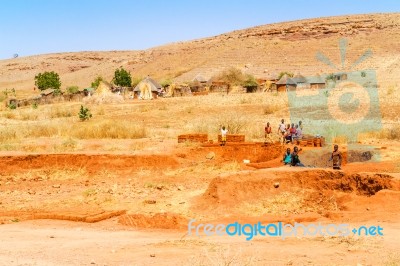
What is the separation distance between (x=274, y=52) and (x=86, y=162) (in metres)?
61.0

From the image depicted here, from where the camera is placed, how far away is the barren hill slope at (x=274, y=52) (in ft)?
211

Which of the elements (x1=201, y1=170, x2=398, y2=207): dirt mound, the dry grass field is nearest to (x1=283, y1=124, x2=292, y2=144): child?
the dry grass field

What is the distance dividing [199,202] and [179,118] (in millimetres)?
16578

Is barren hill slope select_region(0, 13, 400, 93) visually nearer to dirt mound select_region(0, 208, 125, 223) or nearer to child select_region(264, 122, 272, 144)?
child select_region(264, 122, 272, 144)

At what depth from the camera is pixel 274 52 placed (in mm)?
73438

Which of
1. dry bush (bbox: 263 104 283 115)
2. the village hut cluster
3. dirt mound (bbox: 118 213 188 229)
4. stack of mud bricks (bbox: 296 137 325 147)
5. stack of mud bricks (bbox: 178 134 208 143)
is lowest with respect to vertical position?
dirt mound (bbox: 118 213 188 229)

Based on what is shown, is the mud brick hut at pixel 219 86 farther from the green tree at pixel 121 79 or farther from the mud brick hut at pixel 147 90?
the green tree at pixel 121 79

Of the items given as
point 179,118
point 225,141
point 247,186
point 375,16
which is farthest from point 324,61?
point 247,186

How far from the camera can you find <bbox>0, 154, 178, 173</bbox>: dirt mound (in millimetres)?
15055

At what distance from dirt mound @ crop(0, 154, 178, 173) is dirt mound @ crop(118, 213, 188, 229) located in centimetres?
530

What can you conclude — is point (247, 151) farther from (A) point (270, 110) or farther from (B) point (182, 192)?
(A) point (270, 110)

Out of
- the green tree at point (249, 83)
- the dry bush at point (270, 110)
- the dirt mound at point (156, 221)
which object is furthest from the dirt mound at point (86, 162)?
the green tree at point (249, 83)

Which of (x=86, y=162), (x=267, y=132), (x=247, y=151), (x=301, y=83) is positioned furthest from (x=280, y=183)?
(x=301, y=83)

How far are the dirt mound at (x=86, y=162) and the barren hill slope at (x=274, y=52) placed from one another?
115ft
